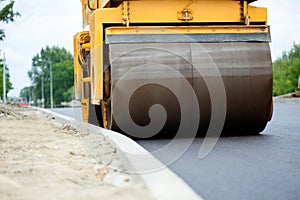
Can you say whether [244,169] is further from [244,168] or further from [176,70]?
[176,70]

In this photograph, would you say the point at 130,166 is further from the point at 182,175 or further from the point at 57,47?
the point at 57,47

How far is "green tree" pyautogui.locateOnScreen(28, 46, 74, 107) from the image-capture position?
122438mm

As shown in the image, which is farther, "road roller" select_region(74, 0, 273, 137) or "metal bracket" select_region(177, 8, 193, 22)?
"metal bracket" select_region(177, 8, 193, 22)

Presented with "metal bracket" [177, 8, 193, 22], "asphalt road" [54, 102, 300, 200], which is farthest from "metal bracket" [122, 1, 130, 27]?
"asphalt road" [54, 102, 300, 200]

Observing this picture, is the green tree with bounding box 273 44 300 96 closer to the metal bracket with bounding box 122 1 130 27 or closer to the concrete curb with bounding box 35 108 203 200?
the metal bracket with bounding box 122 1 130 27

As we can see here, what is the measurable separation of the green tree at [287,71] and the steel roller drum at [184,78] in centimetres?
6346

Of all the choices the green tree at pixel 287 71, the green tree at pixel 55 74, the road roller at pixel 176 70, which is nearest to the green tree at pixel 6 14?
the road roller at pixel 176 70

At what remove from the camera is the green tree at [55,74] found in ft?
402

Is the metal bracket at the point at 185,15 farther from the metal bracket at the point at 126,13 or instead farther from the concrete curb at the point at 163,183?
the concrete curb at the point at 163,183

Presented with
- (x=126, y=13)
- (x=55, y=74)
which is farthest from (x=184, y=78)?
(x=55, y=74)

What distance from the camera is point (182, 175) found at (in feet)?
17.7

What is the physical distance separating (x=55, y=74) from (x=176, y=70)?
11703 centimetres

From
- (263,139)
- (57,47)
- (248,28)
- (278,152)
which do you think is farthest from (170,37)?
(57,47)

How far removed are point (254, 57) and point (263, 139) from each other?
1.20 meters
